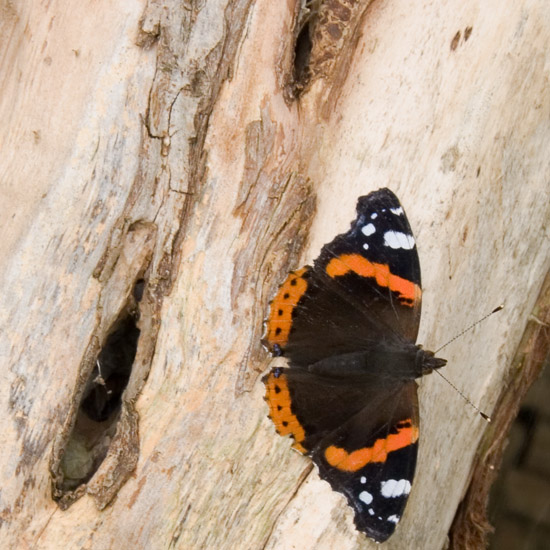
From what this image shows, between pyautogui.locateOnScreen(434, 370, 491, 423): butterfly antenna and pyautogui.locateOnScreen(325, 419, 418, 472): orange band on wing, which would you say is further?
pyautogui.locateOnScreen(434, 370, 491, 423): butterfly antenna

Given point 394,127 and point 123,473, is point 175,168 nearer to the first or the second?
point 394,127

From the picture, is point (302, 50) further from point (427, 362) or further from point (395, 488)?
point (395, 488)

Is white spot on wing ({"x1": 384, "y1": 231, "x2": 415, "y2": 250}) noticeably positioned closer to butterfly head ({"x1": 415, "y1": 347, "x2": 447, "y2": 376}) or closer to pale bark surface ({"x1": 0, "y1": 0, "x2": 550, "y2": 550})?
pale bark surface ({"x1": 0, "y1": 0, "x2": 550, "y2": 550})

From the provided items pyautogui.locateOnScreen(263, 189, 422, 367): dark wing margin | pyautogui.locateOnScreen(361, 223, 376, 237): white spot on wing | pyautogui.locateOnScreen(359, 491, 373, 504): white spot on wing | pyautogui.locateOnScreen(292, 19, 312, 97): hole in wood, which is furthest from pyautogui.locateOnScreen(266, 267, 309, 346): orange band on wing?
pyautogui.locateOnScreen(292, 19, 312, 97): hole in wood

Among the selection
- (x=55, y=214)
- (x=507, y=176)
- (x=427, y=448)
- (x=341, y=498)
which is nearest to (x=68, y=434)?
(x=55, y=214)

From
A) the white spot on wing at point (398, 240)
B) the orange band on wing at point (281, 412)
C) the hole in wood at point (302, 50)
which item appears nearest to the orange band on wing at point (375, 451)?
the orange band on wing at point (281, 412)

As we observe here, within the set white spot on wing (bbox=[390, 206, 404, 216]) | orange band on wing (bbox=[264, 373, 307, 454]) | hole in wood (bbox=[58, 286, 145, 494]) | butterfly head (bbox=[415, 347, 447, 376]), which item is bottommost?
hole in wood (bbox=[58, 286, 145, 494])
